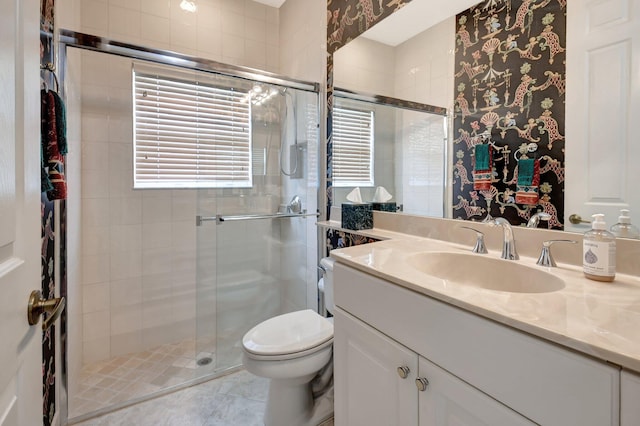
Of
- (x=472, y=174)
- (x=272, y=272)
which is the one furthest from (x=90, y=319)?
(x=472, y=174)

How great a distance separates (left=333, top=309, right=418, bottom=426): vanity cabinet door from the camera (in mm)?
806

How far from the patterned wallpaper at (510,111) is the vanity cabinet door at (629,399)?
0.65 metres

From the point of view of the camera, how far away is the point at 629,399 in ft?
1.49

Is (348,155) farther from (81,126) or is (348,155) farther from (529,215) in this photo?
(81,126)

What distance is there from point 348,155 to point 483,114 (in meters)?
0.87

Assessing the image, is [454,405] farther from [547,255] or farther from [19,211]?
[19,211]

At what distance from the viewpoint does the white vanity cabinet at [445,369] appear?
51 centimetres

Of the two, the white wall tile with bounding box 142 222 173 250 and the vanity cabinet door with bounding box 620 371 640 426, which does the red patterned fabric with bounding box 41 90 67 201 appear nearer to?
the white wall tile with bounding box 142 222 173 250

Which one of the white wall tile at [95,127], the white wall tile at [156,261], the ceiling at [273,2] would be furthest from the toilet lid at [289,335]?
the ceiling at [273,2]

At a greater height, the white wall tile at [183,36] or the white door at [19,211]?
the white wall tile at [183,36]

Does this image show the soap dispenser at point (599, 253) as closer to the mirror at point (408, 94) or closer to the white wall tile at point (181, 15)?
the mirror at point (408, 94)

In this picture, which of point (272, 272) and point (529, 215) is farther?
point (272, 272)

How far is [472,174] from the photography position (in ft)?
4.14

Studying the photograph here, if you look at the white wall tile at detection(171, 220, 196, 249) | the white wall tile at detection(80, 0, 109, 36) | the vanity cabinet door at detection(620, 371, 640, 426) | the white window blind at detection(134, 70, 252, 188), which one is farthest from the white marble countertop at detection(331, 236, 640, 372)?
the white wall tile at detection(80, 0, 109, 36)
